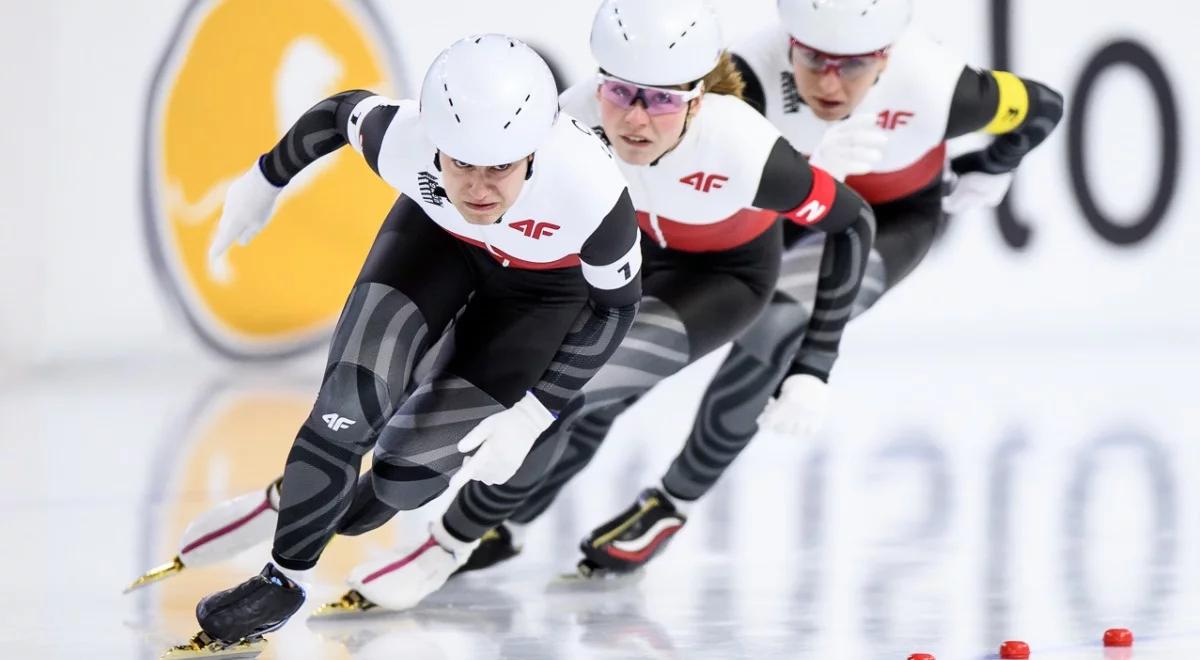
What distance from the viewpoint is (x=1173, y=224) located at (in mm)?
10734

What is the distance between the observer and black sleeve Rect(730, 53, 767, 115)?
5.18 m

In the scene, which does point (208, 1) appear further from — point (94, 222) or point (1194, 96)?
point (1194, 96)

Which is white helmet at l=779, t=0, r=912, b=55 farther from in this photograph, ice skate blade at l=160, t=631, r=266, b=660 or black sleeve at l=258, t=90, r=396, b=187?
ice skate blade at l=160, t=631, r=266, b=660

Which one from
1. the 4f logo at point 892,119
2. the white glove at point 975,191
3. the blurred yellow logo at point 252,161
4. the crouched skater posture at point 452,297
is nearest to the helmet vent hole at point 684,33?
the crouched skater posture at point 452,297

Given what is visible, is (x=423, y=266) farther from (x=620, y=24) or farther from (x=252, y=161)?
(x=252, y=161)

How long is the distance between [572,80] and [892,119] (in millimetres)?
4406

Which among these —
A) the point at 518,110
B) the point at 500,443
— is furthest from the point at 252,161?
the point at 518,110

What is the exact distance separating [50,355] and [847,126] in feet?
17.8

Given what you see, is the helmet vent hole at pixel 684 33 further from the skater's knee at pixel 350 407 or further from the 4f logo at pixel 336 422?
the 4f logo at pixel 336 422

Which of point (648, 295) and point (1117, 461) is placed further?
point (1117, 461)

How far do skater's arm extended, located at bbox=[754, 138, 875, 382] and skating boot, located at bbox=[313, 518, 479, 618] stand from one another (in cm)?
111

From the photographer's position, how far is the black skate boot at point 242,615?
3902 mm

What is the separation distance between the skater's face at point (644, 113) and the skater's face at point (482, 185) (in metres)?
0.59

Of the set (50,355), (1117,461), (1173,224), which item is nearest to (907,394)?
(1117,461)
